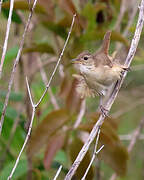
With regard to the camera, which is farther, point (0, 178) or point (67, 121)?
point (67, 121)

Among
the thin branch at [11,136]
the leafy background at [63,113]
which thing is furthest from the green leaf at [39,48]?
the thin branch at [11,136]

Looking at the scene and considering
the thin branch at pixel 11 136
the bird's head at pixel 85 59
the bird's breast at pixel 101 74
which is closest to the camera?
the bird's breast at pixel 101 74

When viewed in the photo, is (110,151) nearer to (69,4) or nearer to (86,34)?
(86,34)

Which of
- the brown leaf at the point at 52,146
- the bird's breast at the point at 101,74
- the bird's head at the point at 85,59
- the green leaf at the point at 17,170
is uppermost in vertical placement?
the bird's head at the point at 85,59

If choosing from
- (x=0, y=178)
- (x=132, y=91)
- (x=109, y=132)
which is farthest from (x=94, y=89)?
(x=132, y=91)

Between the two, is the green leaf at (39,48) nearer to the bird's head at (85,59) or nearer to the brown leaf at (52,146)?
the bird's head at (85,59)

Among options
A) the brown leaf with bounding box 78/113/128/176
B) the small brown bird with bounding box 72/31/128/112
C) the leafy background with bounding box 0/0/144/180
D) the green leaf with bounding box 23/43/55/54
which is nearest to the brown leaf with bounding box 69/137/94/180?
the leafy background with bounding box 0/0/144/180
